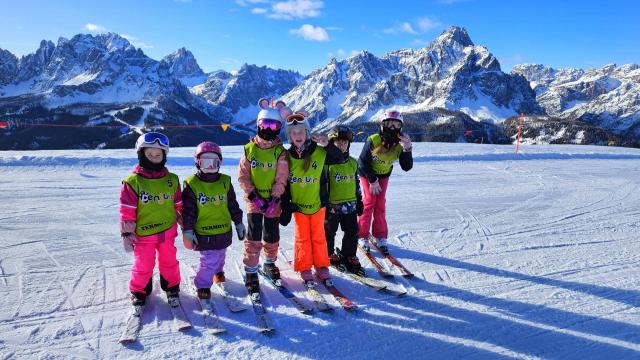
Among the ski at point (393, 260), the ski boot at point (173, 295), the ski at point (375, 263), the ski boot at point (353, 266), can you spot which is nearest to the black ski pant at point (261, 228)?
the ski boot at point (173, 295)

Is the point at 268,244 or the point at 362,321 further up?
the point at 268,244

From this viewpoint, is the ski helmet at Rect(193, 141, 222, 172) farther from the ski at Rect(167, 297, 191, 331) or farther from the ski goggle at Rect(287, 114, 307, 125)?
the ski at Rect(167, 297, 191, 331)

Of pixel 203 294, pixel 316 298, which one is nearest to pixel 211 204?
pixel 203 294

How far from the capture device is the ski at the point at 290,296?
12.6 ft

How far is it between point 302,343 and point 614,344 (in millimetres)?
2734

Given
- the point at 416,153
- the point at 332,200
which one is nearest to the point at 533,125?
the point at 416,153

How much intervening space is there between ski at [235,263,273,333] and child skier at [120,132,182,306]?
29.7 inches

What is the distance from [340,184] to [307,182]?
1.72 ft

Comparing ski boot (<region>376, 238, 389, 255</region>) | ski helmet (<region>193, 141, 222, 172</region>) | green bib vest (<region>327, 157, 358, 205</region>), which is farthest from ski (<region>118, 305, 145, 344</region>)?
ski boot (<region>376, 238, 389, 255</region>)

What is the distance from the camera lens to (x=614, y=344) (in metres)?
3.40

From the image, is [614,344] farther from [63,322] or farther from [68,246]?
[68,246]

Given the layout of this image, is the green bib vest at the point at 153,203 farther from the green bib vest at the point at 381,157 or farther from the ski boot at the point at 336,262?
the green bib vest at the point at 381,157

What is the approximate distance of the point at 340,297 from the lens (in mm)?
4074

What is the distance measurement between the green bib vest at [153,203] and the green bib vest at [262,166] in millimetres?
806
